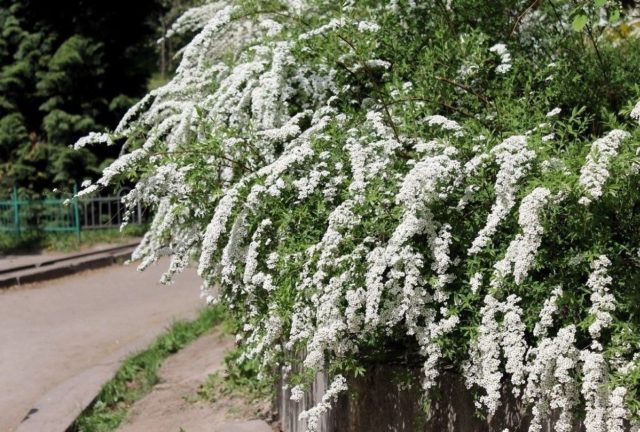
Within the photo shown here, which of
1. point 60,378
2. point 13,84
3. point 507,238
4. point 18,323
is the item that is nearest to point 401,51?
point 507,238

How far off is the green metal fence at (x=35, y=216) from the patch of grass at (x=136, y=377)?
25.2 ft

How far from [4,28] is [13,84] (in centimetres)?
121

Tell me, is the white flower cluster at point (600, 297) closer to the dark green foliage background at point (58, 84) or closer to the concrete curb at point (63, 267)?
the concrete curb at point (63, 267)

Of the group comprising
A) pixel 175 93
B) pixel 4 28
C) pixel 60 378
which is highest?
pixel 4 28

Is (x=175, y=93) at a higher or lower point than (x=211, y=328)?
higher

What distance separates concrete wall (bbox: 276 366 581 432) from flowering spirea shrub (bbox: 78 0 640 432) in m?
0.10

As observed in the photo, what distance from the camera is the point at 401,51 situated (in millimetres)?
5297

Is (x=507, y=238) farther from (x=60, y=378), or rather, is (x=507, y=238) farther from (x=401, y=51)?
(x=60, y=378)

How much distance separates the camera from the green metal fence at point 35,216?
52.3ft

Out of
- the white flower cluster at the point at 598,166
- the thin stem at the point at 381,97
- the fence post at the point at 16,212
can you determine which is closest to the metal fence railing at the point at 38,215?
the fence post at the point at 16,212

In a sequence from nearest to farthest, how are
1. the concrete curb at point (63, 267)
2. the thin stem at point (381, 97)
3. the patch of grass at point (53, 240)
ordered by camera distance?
the thin stem at point (381, 97) → the concrete curb at point (63, 267) → the patch of grass at point (53, 240)

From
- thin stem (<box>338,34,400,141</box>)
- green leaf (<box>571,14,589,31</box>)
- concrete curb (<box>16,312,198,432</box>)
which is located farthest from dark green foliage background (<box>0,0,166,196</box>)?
green leaf (<box>571,14,589,31</box>)

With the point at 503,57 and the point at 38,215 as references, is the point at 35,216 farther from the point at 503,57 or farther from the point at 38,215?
the point at 503,57

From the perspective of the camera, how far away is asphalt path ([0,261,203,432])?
24.9 ft
